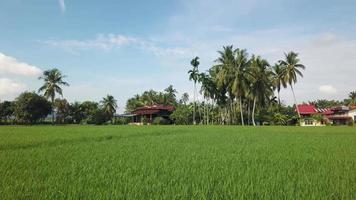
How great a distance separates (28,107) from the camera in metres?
45.7

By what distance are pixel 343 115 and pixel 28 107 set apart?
42.5 m

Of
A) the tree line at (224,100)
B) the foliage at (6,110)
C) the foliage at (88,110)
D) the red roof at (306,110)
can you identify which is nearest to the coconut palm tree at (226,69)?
the tree line at (224,100)

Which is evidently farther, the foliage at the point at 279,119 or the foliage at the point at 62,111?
the foliage at the point at 62,111

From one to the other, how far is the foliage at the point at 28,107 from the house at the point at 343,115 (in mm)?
39987

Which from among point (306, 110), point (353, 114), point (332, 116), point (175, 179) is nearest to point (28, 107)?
point (306, 110)

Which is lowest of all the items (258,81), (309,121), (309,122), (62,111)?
(309,122)

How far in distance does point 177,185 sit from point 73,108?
2077 inches

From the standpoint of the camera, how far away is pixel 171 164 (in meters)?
6.19

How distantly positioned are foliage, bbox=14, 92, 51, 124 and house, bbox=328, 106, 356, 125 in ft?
131

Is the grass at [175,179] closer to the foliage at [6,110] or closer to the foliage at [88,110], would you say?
the foliage at [88,110]

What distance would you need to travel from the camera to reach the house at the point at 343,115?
45.9 metres

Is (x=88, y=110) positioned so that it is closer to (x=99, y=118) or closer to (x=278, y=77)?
(x=99, y=118)

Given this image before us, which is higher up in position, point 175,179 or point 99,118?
point 99,118

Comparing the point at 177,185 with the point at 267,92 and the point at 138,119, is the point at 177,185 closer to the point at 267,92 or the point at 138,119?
the point at 267,92
